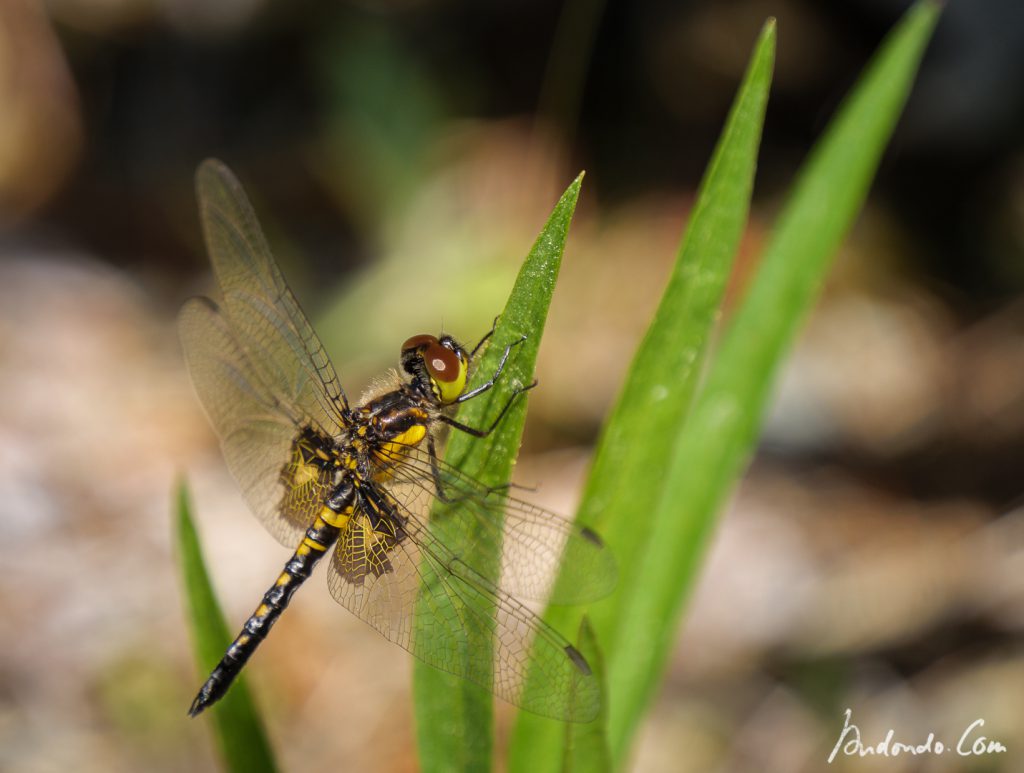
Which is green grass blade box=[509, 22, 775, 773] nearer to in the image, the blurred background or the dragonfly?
the dragonfly

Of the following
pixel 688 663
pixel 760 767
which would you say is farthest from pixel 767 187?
pixel 760 767

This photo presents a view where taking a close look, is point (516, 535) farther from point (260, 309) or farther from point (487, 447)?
point (260, 309)

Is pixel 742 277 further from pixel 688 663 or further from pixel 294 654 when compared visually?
pixel 294 654

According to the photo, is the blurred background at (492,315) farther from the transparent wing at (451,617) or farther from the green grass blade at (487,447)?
the green grass blade at (487,447)
